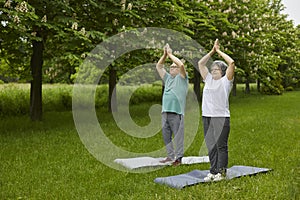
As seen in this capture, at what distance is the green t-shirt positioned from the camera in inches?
278

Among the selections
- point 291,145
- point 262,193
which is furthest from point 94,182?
point 291,145

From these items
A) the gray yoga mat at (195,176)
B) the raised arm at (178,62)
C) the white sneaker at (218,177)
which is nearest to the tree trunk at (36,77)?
the raised arm at (178,62)

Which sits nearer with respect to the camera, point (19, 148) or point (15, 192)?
point (15, 192)

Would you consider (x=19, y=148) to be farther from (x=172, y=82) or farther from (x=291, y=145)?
(x=291, y=145)

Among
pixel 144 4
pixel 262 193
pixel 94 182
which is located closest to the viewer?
pixel 262 193

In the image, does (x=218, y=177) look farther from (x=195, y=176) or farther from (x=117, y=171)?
(x=117, y=171)

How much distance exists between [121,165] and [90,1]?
214 inches

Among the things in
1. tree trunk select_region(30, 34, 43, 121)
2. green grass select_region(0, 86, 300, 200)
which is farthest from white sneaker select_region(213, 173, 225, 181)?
tree trunk select_region(30, 34, 43, 121)

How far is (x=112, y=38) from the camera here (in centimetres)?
1135

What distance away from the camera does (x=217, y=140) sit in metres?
5.89

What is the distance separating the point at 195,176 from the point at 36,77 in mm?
8547

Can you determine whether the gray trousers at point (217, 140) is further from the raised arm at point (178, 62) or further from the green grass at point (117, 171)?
the raised arm at point (178, 62)

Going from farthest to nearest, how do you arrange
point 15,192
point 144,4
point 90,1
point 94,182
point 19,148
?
point 144,4 → point 90,1 → point 19,148 → point 94,182 → point 15,192

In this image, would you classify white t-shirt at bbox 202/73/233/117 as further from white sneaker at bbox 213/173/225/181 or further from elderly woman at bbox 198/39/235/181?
white sneaker at bbox 213/173/225/181
